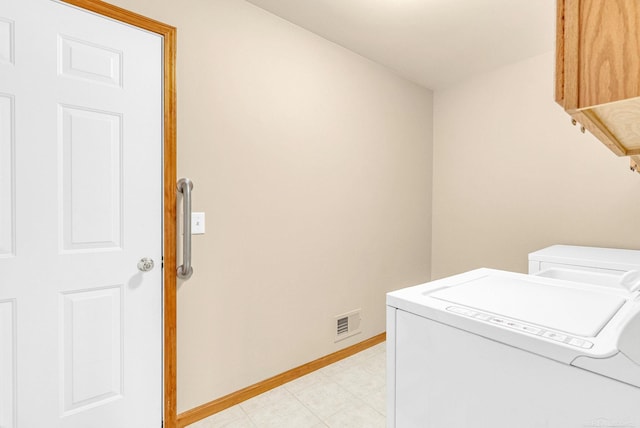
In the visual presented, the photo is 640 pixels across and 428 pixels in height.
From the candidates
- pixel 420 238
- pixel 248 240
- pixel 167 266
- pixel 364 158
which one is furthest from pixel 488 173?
pixel 167 266

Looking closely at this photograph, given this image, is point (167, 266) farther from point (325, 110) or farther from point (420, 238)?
point (420, 238)

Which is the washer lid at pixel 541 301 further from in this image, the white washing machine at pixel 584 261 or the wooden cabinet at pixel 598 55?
the wooden cabinet at pixel 598 55

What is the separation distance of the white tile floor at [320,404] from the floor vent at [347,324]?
9.9 inches

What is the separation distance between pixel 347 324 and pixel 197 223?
4.90ft

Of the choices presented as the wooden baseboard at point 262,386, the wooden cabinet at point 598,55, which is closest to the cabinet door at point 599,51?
the wooden cabinet at point 598,55

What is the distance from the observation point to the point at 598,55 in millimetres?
516

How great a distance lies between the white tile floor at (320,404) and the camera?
5.77 feet

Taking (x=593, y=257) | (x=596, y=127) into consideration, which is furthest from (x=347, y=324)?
(x=596, y=127)

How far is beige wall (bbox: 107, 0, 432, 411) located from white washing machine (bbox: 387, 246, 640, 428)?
3.90 feet

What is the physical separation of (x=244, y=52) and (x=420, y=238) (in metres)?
2.36
